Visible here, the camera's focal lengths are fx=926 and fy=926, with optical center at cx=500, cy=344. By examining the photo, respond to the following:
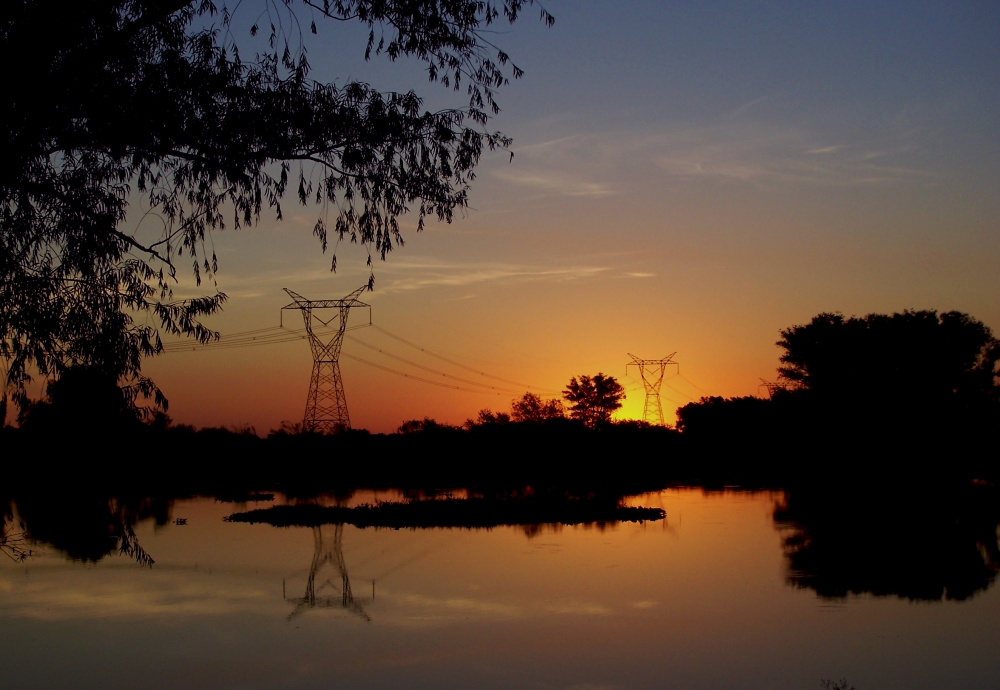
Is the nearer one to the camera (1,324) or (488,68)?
(1,324)

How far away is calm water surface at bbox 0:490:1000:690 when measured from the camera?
12.4m

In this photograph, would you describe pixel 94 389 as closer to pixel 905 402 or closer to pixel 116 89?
pixel 116 89

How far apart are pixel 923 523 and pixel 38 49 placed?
2843cm

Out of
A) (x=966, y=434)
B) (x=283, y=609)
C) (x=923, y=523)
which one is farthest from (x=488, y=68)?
(x=966, y=434)

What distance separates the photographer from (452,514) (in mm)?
32750

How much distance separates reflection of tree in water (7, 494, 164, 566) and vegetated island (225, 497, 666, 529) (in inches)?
175

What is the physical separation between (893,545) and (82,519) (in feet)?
91.2

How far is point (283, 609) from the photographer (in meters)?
17.0

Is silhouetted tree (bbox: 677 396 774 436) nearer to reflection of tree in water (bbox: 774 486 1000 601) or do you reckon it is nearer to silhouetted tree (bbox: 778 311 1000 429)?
silhouetted tree (bbox: 778 311 1000 429)

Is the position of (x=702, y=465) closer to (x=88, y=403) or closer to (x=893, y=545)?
(x=893, y=545)

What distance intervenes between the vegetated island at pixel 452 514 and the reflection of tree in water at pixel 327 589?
18.7ft

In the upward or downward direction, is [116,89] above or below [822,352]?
below

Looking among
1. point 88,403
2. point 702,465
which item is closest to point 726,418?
point 702,465

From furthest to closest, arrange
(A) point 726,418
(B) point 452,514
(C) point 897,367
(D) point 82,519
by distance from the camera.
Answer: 1. (A) point 726,418
2. (C) point 897,367
3. (D) point 82,519
4. (B) point 452,514
